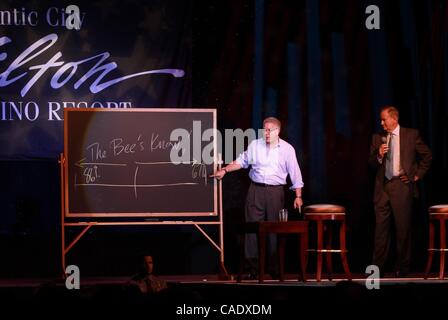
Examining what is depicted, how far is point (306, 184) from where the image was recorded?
30.7 feet

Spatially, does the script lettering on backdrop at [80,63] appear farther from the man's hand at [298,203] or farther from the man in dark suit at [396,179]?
the man in dark suit at [396,179]

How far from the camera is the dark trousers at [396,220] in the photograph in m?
8.53

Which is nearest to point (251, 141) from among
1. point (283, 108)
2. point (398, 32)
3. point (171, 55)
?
point (283, 108)

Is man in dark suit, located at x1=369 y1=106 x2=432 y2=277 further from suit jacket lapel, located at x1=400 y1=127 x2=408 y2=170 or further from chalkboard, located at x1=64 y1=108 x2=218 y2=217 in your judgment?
chalkboard, located at x1=64 y1=108 x2=218 y2=217

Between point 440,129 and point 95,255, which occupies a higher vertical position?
point 440,129

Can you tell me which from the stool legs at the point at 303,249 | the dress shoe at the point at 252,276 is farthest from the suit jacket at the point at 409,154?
the dress shoe at the point at 252,276

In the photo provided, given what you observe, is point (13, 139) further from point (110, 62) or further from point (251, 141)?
point (251, 141)

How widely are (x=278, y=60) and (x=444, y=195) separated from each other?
87.3 inches

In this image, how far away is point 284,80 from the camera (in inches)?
366

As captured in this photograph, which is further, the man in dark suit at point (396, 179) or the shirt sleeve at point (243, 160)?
the shirt sleeve at point (243, 160)

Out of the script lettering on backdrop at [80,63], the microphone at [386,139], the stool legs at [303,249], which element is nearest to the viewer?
the stool legs at [303,249]

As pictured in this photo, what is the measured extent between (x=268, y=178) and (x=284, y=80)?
1189 millimetres
